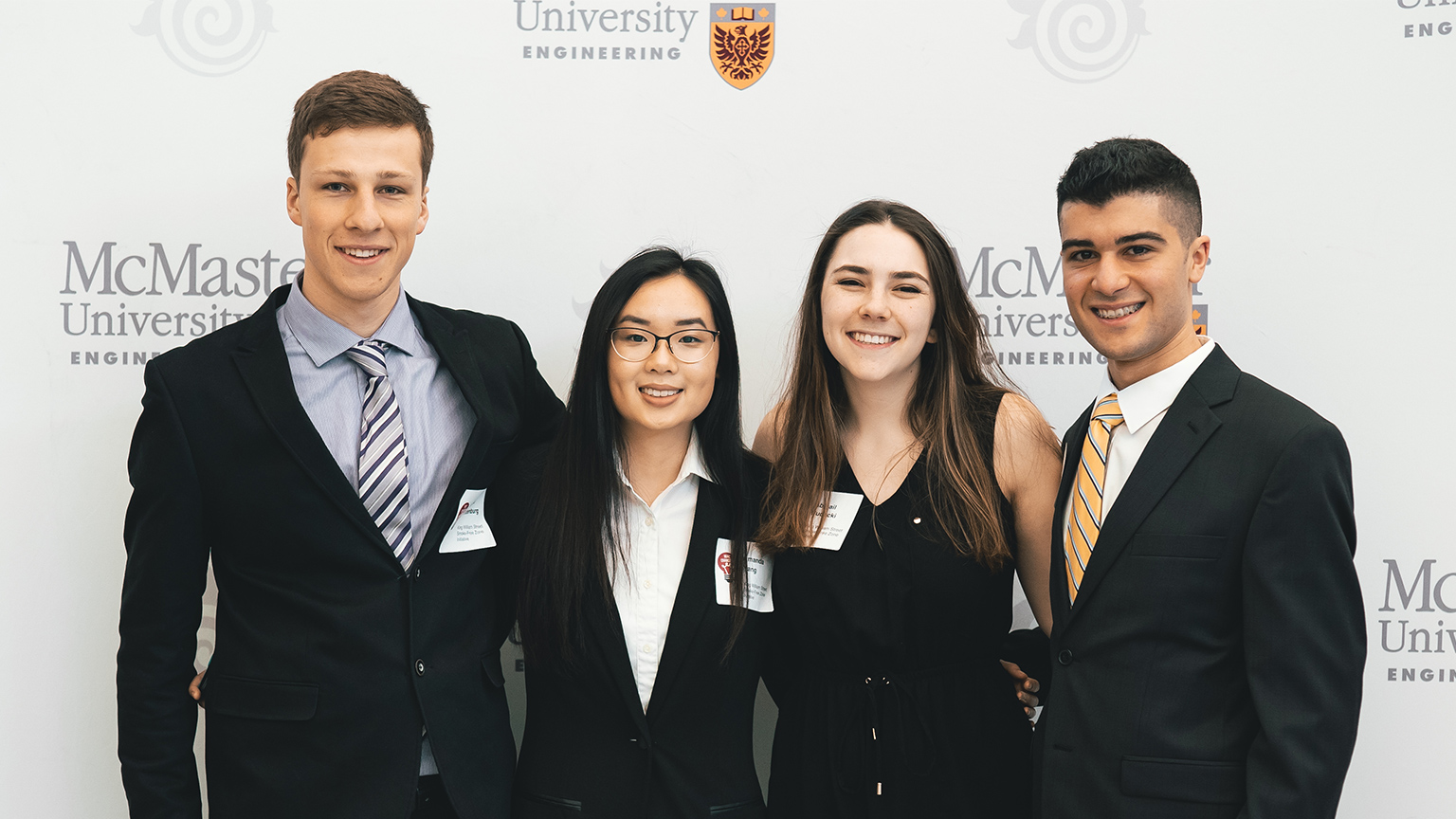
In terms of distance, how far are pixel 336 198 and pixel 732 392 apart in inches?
35.2

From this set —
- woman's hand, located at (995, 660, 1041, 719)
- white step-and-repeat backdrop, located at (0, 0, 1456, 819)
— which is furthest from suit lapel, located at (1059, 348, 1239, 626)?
white step-and-repeat backdrop, located at (0, 0, 1456, 819)

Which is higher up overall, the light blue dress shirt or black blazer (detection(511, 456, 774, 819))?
the light blue dress shirt

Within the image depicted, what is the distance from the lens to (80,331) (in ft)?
8.25

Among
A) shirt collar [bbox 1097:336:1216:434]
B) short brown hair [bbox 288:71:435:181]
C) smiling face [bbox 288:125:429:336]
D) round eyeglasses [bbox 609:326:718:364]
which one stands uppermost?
short brown hair [bbox 288:71:435:181]

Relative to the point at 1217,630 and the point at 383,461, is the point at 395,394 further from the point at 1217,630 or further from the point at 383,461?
the point at 1217,630

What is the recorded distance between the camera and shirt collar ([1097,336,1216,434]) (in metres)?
1.71

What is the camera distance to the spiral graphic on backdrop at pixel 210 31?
2500 mm

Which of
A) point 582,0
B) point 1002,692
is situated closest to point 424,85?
point 582,0

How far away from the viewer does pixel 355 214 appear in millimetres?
1804

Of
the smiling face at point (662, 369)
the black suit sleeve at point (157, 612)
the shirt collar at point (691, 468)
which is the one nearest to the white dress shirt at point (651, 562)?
the shirt collar at point (691, 468)

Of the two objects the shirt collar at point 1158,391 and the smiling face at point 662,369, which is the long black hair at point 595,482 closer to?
the smiling face at point 662,369

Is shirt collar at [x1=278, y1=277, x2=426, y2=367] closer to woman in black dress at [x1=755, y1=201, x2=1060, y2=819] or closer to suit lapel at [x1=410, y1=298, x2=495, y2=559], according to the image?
suit lapel at [x1=410, y1=298, x2=495, y2=559]

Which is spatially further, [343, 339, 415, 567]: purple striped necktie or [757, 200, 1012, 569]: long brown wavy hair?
[757, 200, 1012, 569]: long brown wavy hair

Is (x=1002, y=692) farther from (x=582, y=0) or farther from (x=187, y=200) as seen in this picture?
(x=187, y=200)
